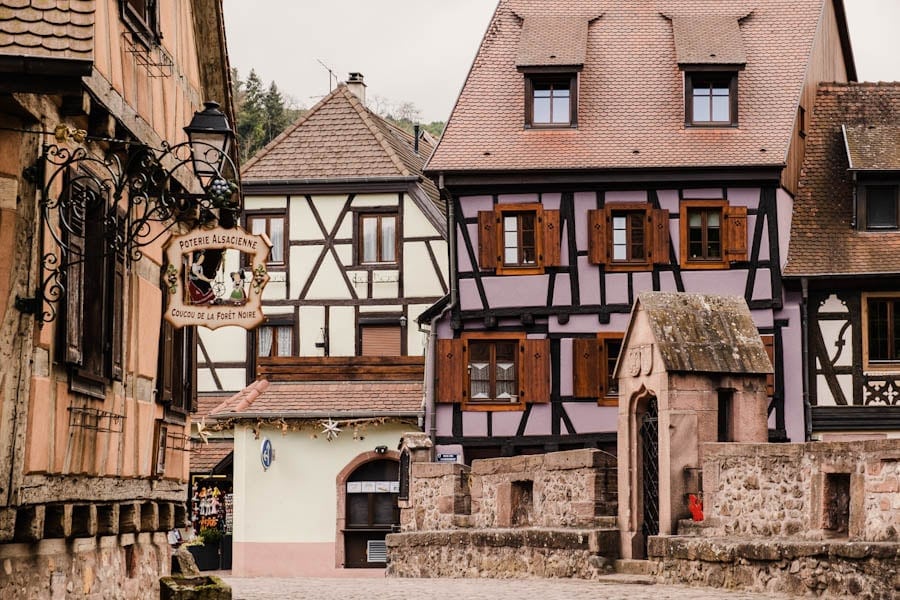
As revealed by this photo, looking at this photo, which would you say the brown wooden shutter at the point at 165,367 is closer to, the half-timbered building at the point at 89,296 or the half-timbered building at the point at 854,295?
the half-timbered building at the point at 89,296

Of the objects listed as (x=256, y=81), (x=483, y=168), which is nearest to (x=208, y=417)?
(x=483, y=168)

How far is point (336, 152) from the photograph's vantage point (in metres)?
→ 37.6

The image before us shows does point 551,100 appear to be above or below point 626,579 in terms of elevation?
above

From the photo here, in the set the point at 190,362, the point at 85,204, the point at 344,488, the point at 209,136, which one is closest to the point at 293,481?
the point at 344,488

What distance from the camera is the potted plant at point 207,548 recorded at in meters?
36.3

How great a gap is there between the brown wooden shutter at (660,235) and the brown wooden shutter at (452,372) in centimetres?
364

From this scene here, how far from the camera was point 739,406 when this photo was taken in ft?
63.4

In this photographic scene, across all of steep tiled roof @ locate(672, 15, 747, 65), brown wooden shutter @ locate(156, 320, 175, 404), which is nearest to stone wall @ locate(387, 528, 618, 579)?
brown wooden shutter @ locate(156, 320, 175, 404)

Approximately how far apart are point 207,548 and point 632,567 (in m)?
18.4

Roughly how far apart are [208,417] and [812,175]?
12217 mm

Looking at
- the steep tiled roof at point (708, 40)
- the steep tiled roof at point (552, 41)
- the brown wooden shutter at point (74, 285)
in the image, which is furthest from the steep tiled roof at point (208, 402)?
the brown wooden shutter at point (74, 285)

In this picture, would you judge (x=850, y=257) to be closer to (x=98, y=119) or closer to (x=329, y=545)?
(x=329, y=545)

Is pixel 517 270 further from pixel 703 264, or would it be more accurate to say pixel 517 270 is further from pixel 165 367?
pixel 165 367

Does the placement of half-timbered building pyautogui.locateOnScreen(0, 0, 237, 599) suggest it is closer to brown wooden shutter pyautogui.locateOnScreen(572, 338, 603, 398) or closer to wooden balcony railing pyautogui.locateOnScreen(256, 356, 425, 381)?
brown wooden shutter pyautogui.locateOnScreen(572, 338, 603, 398)
